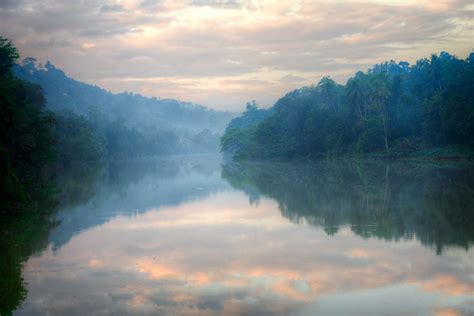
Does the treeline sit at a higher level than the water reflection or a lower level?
higher

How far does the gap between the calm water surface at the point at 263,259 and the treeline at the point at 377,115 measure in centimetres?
4867

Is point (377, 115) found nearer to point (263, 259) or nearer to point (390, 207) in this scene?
point (390, 207)

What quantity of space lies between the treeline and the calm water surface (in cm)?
4867

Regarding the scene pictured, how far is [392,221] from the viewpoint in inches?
806

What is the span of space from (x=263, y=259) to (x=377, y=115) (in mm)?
79801

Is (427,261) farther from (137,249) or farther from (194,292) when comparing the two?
(137,249)

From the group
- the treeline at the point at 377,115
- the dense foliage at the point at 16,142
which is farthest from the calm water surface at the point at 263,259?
the treeline at the point at 377,115

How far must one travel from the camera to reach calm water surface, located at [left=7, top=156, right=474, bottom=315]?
10742mm

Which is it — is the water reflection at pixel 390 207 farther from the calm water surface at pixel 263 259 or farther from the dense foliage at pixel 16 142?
the dense foliage at pixel 16 142

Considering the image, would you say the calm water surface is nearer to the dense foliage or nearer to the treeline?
the dense foliage

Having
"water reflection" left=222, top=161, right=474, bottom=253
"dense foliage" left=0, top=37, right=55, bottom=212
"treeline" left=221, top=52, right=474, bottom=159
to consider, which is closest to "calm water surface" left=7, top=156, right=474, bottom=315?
"water reflection" left=222, top=161, right=474, bottom=253

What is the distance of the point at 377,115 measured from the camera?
9050 centimetres

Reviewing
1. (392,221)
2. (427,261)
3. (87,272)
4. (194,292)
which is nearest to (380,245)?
(427,261)

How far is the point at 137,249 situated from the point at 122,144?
482ft
